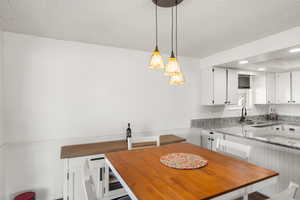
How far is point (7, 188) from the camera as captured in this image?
1.92 m

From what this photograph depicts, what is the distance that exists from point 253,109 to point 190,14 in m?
3.47

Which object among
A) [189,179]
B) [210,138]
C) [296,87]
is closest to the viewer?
[189,179]

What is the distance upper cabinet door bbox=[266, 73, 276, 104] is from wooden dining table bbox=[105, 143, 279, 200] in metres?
3.18

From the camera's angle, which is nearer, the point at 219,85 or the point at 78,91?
the point at 78,91

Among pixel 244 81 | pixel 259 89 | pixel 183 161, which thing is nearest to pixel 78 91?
pixel 183 161

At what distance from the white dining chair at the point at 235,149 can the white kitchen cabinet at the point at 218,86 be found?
1.37 meters

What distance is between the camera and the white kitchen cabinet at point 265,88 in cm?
→ 369

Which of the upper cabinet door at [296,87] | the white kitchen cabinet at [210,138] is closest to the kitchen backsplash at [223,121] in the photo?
the white kitchen cabinet at [210,138]

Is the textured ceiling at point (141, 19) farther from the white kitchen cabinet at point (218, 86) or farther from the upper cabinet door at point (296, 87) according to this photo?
the upper cabinet door at point (296, 87)

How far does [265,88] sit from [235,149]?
285cm

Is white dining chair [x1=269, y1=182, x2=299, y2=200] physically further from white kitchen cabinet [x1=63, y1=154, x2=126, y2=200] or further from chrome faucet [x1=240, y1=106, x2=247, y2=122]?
chrome faucet [x1=240, y1=106, x2=247, y2=122]

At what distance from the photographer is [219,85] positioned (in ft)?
10.2

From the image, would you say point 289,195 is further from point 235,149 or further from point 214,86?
point 214,86

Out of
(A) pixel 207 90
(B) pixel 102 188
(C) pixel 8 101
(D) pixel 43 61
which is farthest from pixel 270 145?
(C) pixel 8 101
